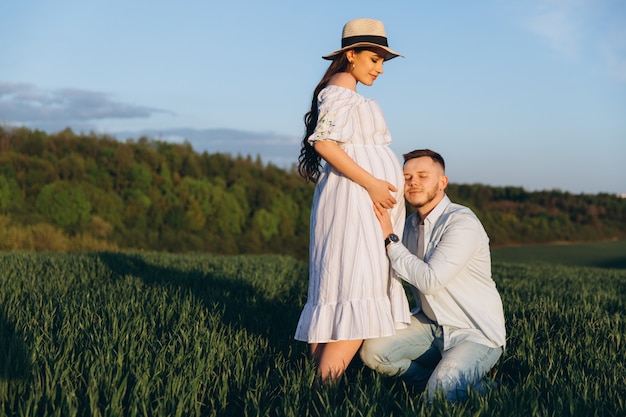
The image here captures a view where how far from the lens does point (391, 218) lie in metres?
3.22

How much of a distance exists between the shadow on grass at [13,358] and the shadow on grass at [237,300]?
4.58 feet

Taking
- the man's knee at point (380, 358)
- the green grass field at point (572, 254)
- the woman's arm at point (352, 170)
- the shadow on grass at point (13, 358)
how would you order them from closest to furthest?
the shadow on grass at point (13, 358) < the woman's arm at point (352, 170) < the man's knee at point (380, 358) < the green grass field at point (572, 254)

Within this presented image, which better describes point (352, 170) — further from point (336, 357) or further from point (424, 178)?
point (336, 357)

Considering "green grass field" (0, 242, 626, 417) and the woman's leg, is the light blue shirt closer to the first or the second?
"green grass field" (0, 242, 626, 417)

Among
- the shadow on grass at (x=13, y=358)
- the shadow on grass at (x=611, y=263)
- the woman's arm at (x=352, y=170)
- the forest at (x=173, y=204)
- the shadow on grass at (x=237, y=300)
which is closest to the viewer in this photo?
the shadow on grass at (x=13, y=358)

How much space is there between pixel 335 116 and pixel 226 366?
4.77ft

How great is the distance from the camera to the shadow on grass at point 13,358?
9.18 ft

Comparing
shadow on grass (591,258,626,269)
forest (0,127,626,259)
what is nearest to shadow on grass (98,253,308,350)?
forest (0,127,626,259)

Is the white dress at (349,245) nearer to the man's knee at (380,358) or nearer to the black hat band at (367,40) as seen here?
the man's knee at (380,358)

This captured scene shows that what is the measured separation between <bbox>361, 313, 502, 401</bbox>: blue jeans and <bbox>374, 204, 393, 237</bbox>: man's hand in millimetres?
599

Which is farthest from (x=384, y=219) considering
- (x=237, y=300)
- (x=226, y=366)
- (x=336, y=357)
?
(x=237, y=300)

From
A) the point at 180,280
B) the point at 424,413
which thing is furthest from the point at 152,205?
the point at 424,413

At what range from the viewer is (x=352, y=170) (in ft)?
9.83

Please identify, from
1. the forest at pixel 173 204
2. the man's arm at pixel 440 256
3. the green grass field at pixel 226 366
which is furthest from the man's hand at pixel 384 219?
the forest at pixel 173 204
